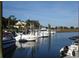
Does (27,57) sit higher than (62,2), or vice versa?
(62,2)

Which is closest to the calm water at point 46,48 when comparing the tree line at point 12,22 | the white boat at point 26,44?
the white boat at point 26,44

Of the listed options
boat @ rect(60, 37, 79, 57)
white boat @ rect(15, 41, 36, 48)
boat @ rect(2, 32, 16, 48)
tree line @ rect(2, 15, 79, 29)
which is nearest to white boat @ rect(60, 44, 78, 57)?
boat @ rect(60, 37, 79, 57)

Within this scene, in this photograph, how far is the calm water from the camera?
10.2 ft

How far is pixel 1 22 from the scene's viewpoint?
122 inches

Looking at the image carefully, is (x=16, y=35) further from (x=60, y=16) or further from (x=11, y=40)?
(x=60, y=16)

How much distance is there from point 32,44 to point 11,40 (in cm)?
30

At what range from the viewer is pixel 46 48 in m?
3.11

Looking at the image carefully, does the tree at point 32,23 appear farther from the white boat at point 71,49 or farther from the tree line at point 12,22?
the white boat at point 71,49

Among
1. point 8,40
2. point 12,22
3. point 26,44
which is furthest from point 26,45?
point 12,22

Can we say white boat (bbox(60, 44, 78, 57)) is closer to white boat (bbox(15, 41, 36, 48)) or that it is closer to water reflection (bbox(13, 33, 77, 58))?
water reflection (bbox(13, 33, 77, 58))

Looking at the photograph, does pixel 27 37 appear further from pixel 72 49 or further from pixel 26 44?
pixel 72 49

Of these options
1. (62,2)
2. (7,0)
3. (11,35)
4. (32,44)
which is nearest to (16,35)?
(11,35)

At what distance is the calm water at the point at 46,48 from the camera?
3.09m

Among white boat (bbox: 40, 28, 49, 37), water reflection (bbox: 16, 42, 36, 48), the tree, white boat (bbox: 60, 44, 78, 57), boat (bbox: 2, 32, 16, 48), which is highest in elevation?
the tree
